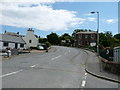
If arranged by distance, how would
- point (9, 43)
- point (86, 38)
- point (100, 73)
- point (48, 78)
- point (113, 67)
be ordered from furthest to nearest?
point (86, 38) < point (9, 43) < point (100, 73) < point (113, 67) < point (48, 78)

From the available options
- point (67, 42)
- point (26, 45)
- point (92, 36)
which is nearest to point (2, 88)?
point (26, 45)

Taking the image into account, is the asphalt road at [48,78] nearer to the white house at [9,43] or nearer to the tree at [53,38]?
the white house at [9,43]

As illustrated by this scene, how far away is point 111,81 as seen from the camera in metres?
12.2

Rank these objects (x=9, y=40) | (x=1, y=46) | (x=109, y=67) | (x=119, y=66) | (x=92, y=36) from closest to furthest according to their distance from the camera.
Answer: (x=119, y=66) → (x=109, y=67) → (x=1, y=46) → (x=9, y=40) → (x=92, y=36)

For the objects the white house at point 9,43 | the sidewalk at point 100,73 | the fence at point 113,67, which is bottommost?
the sidewalk at point 100,73

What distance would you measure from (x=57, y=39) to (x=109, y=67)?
Answer: 10965 cm

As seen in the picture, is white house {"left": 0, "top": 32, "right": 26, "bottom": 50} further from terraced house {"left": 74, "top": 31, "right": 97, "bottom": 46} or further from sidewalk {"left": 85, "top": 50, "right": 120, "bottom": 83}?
sidewalk {"left": 85, "top": 50, "right": 120, "bottom": 83}

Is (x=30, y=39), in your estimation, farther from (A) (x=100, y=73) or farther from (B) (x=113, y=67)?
(B) (x=113, y=67)

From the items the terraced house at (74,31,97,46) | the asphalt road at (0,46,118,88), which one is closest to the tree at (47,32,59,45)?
the terraced house at (74,31,97,46)

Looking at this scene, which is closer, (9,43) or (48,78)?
(48,78)

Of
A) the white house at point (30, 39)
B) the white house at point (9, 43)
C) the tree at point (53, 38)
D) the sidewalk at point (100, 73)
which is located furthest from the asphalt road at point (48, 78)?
the tree at point (53, 38)

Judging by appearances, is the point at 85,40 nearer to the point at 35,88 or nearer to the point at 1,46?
the point at 1,46

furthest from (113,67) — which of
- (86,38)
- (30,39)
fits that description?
(86,38)

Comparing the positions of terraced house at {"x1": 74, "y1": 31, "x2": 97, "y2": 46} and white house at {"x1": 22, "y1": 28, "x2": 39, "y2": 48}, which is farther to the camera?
terraced house at {"x1": 74, "y1": 31, "x2": 97, "y2": 46}
